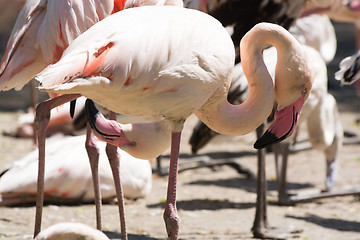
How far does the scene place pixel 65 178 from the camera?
14.8ft

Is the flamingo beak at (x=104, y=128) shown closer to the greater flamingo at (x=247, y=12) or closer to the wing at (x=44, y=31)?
the wing at (x=44, y=31)

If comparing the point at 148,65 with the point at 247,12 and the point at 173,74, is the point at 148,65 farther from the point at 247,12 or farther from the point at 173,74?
the point at 247,12

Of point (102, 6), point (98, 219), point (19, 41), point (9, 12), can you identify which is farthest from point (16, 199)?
point (9, 12)

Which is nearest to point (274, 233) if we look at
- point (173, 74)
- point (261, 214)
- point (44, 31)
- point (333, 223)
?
point (261, 214)

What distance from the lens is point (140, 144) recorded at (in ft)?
10.8

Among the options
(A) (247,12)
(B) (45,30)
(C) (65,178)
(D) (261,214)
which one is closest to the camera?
(B) (45,30)

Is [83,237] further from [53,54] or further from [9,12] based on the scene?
[9,12]

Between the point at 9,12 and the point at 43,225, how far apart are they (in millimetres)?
7145

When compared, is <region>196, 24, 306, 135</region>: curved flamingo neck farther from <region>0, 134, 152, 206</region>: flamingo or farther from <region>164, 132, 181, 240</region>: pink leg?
<region>0, 134, 152, 206</region>: flamingo

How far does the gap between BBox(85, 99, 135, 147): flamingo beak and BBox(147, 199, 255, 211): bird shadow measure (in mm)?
1586

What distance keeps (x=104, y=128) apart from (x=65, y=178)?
1.42 metres

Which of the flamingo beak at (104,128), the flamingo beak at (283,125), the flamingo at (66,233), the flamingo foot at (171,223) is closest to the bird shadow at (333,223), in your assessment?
the flamingo beak at (283,125)

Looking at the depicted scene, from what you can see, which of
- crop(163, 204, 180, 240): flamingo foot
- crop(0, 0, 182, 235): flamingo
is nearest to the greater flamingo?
crop(0, 0, 182, 235): flamingo

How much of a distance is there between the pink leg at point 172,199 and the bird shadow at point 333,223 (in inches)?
65.5
